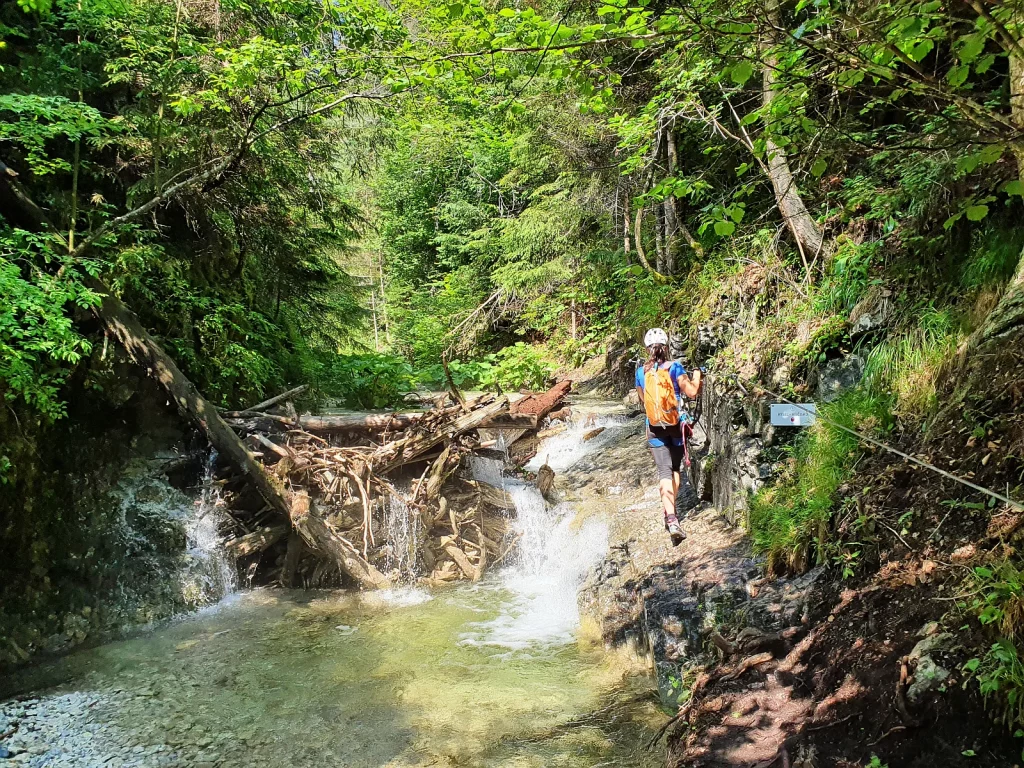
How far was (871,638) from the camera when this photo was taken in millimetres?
Answer: 3734

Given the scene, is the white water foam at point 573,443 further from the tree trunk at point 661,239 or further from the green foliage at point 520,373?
the green foliage at point 520,373

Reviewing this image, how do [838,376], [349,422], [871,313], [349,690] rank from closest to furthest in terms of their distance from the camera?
1. [349,690]
2. [871,313]
3. [838,376]
4. [349,422]

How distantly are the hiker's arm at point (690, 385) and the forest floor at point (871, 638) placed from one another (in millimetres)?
1753

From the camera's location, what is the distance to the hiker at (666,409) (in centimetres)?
669

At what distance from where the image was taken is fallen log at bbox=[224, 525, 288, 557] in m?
8.45

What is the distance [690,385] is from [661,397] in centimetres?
38

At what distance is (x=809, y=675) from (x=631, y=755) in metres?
1.44

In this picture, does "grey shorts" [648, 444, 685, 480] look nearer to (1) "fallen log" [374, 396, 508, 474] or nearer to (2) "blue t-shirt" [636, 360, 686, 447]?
(2) "blue t-shirt" [636, 360, 686, 447]

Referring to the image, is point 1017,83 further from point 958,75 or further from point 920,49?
point 958,75

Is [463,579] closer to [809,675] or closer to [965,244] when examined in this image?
[809,675]

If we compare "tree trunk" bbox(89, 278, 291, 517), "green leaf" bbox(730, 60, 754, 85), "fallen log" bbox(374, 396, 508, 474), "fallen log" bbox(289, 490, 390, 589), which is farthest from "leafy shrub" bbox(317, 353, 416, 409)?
"green leaf" bbox(730, 60, 754, 85)

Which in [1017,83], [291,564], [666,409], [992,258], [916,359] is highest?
[1017,83]

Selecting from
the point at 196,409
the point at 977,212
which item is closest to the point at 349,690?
the point at 196,409

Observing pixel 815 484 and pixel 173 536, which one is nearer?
pixel 815 484
